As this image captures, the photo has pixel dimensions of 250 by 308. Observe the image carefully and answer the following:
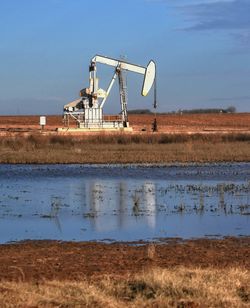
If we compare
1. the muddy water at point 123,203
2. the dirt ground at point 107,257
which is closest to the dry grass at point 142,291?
the dirt ground at point 107,257

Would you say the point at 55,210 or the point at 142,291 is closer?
the point at 142,291

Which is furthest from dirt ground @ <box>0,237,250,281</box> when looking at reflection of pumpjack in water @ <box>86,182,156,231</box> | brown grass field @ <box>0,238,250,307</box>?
reflection of pumpjack in water @ <box>86,182,156,231</box>

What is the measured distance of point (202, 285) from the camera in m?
9.00

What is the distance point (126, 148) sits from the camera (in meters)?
47.9

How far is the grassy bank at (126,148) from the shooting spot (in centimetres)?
4138

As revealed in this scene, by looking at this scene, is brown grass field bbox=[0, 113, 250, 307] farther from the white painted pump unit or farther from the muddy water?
the white painted pump unit

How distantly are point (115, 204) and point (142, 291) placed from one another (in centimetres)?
1289

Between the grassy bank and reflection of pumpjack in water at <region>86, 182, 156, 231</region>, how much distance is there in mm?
12458

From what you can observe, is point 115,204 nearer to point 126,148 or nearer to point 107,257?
point 107,257

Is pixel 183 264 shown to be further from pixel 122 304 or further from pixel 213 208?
pixel 213 208

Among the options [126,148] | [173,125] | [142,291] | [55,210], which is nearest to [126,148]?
[126,148]

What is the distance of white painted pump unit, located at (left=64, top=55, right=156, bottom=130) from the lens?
6316 centimetres

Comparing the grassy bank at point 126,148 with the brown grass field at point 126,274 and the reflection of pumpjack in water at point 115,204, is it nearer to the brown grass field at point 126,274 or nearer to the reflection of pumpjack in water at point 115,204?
the reflection of pumpjack in water at point 115,204

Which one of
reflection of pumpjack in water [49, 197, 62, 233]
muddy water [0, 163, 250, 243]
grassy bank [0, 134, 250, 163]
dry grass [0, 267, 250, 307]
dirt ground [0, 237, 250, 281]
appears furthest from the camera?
grassy bank [0, 134, 250, 163]
